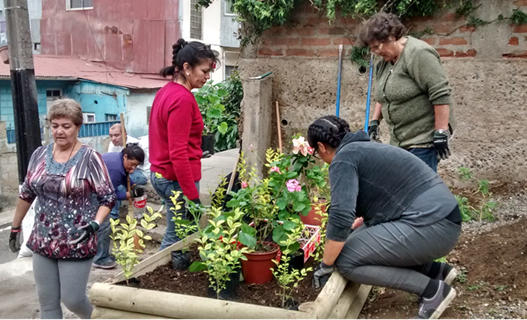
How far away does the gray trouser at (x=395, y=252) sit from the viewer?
2.52m

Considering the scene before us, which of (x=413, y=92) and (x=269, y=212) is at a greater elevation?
(x=413, y=92)

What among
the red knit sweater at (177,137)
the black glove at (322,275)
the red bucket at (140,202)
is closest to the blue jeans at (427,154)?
the black glove at (322,275)

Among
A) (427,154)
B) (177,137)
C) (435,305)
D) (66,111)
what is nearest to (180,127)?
(177,137)

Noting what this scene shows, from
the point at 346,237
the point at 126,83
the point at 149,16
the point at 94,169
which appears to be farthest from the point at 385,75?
the point at 149,16

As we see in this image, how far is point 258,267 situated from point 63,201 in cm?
121

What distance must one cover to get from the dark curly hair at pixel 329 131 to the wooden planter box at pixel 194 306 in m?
0.76

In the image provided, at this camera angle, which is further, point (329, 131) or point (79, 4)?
point (79, 4)

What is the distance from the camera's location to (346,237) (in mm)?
2559

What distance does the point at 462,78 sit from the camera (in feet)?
15.4

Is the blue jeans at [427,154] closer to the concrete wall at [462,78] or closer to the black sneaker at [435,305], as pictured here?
the black sneaker at [435,305]

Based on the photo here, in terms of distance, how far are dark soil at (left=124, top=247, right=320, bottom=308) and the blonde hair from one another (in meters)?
1.03

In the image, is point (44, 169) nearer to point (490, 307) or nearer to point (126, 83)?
point (490, 307)

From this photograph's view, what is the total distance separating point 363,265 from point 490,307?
Result: 34.3 inches

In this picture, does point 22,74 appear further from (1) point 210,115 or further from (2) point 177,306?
(2) point 177,306
